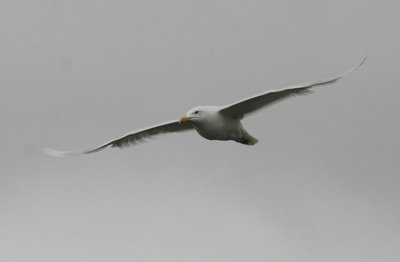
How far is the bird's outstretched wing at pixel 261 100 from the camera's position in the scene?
3438 cm

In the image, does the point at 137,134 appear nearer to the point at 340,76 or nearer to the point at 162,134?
the point at 162,134

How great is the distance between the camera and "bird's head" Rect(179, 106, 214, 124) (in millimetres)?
34875

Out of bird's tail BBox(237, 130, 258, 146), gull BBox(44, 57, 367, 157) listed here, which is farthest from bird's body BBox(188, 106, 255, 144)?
bird's tail BBox(237, 130, 258, 146)

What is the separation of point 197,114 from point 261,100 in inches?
78.8

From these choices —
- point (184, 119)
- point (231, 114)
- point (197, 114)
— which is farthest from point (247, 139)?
point (184, 119)

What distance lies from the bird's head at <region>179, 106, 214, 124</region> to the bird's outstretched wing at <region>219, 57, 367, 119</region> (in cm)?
48

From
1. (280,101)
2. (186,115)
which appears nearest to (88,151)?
(186,115)

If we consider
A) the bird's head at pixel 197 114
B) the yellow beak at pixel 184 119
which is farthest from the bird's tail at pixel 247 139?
the yellow beak at pixel 184 119

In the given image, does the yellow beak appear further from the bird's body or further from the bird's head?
the bird's body

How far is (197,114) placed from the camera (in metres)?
34.9

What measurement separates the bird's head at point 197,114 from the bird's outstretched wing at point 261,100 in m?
0.48

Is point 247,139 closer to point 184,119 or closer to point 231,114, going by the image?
point 231,114

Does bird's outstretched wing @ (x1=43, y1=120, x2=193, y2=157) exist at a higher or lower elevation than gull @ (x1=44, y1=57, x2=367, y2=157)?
higher

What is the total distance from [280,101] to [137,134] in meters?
5.24
